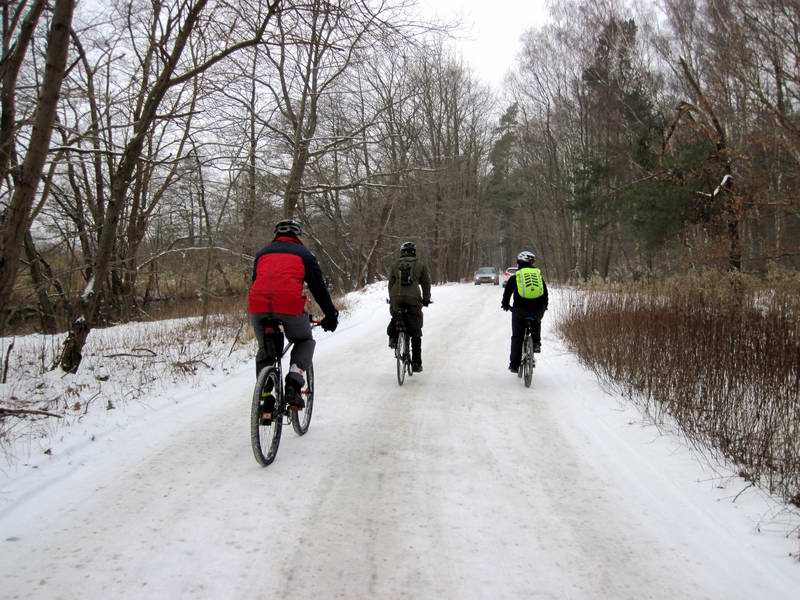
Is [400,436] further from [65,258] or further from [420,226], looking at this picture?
[420,226]

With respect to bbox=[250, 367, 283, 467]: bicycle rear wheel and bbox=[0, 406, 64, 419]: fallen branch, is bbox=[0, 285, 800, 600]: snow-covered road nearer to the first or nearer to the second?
bbox=[250, 367, 283, 467]: bicycle rear wheel

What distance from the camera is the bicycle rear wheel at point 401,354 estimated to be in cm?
686

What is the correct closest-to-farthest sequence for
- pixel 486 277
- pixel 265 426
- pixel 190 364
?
pixel 265 426, pixel 190 364, pixel 486 277

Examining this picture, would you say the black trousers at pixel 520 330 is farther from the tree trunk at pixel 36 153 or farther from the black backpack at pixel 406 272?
the tree trunk at pixel 36 153

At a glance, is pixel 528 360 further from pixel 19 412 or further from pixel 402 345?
pixel 19 412

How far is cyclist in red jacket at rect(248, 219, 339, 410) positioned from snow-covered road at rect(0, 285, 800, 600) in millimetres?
720

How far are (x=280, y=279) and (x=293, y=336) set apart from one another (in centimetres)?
56

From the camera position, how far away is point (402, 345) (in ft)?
23.6

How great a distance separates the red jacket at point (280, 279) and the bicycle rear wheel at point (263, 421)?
49 centimetres

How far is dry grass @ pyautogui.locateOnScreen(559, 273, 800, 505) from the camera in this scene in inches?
166

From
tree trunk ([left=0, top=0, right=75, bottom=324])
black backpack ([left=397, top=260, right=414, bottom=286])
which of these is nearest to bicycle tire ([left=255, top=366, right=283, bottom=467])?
tree trunk ([left=0, top=0, right=75, bottom=324])

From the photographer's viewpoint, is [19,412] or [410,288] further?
[410,288]

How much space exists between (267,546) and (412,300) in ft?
15.5

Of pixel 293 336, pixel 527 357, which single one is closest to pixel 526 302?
pixel 527 357
